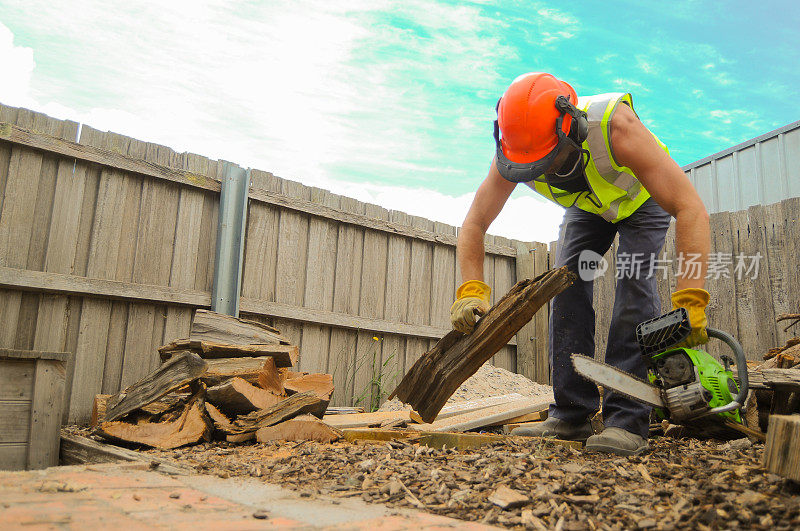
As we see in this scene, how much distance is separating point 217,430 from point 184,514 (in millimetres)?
1933

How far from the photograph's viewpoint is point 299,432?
3406mm

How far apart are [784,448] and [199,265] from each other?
494 centimetres

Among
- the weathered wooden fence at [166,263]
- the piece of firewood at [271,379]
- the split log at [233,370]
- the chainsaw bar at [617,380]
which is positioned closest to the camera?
the chainsaw bar at [617,380]

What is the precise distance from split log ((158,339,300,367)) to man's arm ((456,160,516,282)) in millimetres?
1690

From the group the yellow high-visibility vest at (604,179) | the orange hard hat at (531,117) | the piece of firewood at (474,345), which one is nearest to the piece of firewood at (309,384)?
the piece of firewood at (474,345)

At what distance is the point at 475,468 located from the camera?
7.51 ft

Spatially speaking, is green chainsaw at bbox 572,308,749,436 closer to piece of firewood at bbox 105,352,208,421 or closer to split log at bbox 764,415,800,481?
split log at bbox 764,415,800,481

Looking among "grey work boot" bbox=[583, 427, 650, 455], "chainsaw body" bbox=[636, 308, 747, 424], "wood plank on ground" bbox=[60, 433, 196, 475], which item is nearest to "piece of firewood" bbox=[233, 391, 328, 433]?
"wood plank on ground" bbox=[60, 433, 196, 475]

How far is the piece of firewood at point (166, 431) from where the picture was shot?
3318mm

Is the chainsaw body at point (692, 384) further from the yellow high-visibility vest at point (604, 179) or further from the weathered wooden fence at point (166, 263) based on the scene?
the weathered wooden fence at point (166, 263)

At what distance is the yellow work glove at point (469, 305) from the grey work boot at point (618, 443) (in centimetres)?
83

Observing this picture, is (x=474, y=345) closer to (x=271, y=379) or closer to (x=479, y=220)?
(x=479, y=220)

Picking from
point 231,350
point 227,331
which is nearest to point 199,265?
point 227,331

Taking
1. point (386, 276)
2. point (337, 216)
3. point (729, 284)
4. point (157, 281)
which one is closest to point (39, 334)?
point (157, 281)
